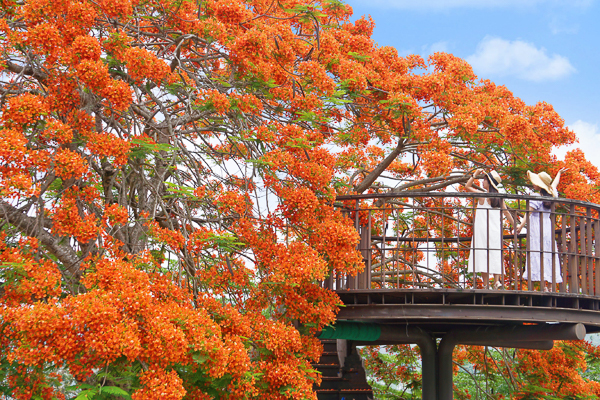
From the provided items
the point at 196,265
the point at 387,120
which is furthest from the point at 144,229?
the point at 387,120

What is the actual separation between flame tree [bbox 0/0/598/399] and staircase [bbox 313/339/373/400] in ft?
9.97

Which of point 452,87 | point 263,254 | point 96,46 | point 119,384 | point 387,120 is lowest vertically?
point 119,384

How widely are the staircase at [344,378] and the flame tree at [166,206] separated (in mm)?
3040

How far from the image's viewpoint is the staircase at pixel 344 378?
9180 millimetres

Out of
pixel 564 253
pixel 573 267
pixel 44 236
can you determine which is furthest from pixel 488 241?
pixel 44 236

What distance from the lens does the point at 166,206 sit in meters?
6.10

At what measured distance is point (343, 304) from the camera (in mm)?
6555

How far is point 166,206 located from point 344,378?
476cm

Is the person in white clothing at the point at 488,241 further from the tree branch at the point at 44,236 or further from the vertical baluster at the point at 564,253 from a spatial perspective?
the tree branch at the point at 44,236

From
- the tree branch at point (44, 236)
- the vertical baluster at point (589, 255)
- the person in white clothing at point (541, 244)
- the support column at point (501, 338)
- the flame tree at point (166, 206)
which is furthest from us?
the support column at point (501, 338)

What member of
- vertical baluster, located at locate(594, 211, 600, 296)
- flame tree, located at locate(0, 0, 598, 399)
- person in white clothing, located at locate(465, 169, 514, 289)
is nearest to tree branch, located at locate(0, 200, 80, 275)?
flame tree, located at locate(0, 0, 598, 399)

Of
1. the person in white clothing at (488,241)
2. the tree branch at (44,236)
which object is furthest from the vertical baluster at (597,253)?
the tree branch at (44,236)

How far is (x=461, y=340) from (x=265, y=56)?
498 centimetres

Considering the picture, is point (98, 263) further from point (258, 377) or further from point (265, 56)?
point (265, 56)
